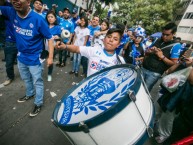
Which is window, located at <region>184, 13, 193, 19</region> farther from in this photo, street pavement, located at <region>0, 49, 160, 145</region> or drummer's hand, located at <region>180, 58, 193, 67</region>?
street pavement, located at <region>0, 49, 160, 145</region>

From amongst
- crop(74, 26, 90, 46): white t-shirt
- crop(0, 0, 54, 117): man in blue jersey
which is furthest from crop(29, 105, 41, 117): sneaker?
crop(74, 26, 90, 46): white t-shirt

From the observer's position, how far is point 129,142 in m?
1.46

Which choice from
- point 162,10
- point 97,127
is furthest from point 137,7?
point 97,127

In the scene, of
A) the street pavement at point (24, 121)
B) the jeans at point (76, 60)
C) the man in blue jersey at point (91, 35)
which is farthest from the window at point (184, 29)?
the street pavement at point (24, 121)

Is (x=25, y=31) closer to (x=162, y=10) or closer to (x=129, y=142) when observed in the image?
(x=129, y=142)

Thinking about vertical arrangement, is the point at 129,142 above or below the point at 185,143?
above

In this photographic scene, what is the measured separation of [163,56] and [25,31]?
8.30ft

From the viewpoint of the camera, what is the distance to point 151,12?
34125 mm

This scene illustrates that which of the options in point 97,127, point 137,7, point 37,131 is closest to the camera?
point 97,127

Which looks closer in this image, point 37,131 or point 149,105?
point 149,105

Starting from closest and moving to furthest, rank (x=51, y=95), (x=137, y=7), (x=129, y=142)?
(x=129, y=142) → (x=51, y=95) → (x=137, y=7)

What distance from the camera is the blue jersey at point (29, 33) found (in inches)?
104

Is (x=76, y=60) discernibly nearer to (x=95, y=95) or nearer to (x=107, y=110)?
(x=95, y=95)

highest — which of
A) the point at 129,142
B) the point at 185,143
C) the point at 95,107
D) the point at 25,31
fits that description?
the point at 25,31
